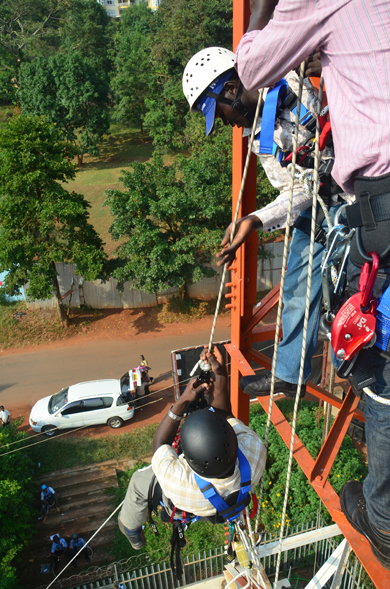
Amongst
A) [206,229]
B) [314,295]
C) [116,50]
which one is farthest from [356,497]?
[116,50]

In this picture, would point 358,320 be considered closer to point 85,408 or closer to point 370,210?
point 370,210

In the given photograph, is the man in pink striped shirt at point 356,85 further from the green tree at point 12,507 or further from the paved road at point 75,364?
the paved road at point 75,364

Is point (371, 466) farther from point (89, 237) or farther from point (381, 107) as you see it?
point (89, 237)

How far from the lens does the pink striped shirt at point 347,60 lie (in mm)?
1655

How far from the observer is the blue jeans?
3.31 metres

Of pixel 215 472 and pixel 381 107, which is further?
pixel 215 472

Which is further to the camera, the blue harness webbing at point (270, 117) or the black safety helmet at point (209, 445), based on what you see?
Result: the blue harness webbing at point (270, 117)

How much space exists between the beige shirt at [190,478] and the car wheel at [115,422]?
9757 mm

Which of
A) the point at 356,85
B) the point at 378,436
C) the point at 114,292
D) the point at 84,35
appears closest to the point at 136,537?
the point at 378,436

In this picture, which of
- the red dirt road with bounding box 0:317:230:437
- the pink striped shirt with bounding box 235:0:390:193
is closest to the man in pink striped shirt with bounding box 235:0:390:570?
the pink striped shirt with bounding box 235:0:390:193

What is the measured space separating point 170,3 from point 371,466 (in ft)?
105

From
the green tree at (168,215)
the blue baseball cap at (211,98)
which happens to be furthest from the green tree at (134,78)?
the blue baseball cap at (211,98)

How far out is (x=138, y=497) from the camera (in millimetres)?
4188

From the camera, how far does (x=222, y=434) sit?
2.76 meters
